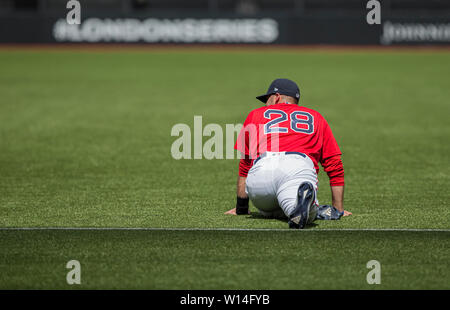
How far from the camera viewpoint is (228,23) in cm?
3209

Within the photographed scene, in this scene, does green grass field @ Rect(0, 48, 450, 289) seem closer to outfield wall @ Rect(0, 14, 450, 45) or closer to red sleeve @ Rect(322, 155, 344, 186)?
red sleeve @ Rect(322, 155, 344, 186)

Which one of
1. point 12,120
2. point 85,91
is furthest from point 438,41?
point 12,120

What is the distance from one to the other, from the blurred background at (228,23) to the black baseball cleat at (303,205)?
26.0 metres

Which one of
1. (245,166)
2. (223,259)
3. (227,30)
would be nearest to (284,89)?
(245,166)

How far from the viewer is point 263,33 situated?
105 ft

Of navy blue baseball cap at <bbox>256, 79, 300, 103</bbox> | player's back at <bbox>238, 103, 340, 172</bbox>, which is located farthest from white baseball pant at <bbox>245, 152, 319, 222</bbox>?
navy blue baseball cap at <bbox>256, 79, 300, 103</bbox>

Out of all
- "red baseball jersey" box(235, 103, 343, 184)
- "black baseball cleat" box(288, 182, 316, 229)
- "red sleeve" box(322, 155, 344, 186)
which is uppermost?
"red baseball jersey" box(235, 103, 343, 184)

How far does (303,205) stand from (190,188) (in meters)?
2.67

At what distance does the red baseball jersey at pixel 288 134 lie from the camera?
6820mm

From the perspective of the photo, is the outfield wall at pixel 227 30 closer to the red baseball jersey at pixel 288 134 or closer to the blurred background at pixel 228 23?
the blurred background at pixel 228 23

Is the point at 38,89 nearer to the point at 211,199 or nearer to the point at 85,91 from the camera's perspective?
the point at 85,91

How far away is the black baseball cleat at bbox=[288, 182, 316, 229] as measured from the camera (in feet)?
20.2

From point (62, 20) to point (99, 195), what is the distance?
2467 centimetres

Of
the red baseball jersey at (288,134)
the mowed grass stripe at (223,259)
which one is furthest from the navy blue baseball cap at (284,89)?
the mowed grass stripe at (223,259)
